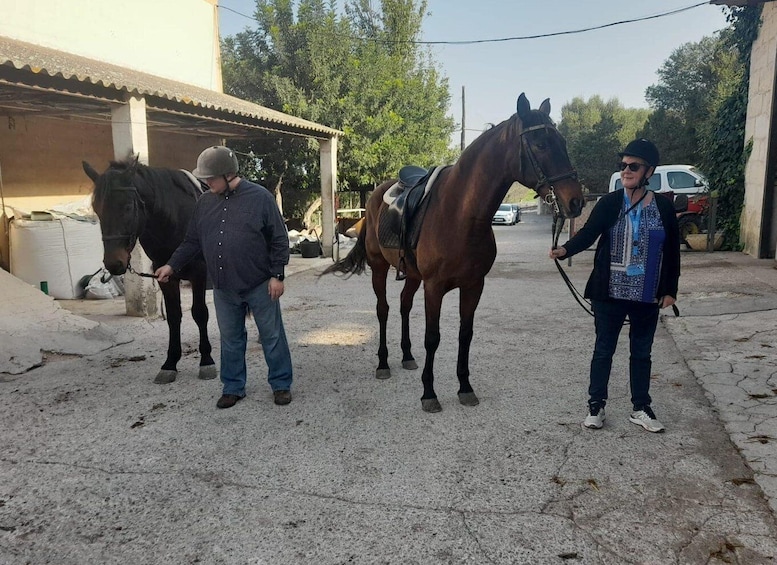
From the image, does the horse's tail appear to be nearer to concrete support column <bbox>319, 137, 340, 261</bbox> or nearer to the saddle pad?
the saddle pad

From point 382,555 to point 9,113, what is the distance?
9.39m

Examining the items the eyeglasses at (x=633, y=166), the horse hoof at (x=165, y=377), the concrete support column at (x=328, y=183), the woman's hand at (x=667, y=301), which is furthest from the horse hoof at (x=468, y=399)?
the concrete support column at (x=328, y=183)

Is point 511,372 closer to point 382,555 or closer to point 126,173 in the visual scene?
point 382,555

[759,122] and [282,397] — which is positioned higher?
[759,122]

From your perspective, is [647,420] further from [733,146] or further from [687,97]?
[687,97]

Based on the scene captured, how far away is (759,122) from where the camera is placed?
10789mm

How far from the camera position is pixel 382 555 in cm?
221

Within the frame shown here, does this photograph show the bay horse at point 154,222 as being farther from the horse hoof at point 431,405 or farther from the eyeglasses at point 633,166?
the eyeglasses at point 633,166

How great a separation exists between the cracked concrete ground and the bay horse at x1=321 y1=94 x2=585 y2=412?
0.68 metres

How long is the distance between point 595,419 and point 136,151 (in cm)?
612

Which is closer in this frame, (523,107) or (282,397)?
(523,107)

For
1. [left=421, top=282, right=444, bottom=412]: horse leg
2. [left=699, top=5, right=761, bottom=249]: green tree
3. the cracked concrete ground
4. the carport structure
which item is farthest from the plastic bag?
[left=699, top=5, right=761, bottom=249]: green tree

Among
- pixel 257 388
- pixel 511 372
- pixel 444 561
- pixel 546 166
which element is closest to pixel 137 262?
pixel 257 388

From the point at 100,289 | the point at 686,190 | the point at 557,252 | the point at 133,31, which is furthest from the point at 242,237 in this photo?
the point at 686,190
